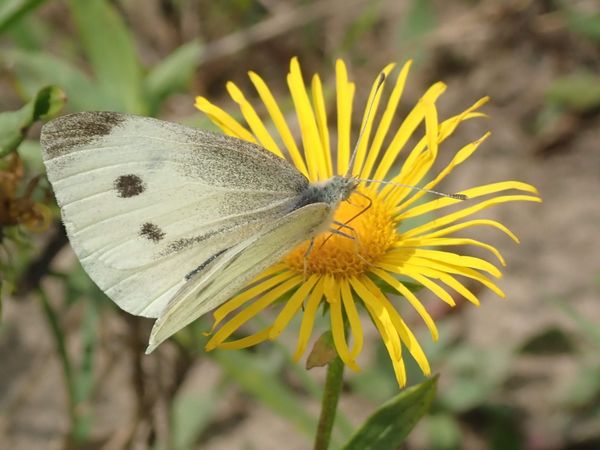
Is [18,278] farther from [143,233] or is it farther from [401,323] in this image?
[401,323]

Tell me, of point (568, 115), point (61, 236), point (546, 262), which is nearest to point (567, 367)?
point (546, 262)

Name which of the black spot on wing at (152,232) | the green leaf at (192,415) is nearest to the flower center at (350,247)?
the black spot on wing at (152,232)

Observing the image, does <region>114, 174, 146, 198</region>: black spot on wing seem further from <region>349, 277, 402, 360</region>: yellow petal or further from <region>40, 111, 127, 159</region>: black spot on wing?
<region>349, 277, 402, 360</region>: yellow petal

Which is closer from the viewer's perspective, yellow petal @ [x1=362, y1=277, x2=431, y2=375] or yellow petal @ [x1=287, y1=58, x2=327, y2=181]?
yellow petal @ [x1=362, y1=277, x2=431, y2=375]

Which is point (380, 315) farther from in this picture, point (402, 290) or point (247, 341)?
point (247, 341)

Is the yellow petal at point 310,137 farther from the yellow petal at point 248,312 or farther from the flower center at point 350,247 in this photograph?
the yellow petal at point 248,312

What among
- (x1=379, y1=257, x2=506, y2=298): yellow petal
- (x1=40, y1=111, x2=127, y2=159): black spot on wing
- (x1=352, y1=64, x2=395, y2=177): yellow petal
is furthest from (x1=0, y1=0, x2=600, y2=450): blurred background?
(x1=379, y1=257, x2=506, y2=298): yellow petal
